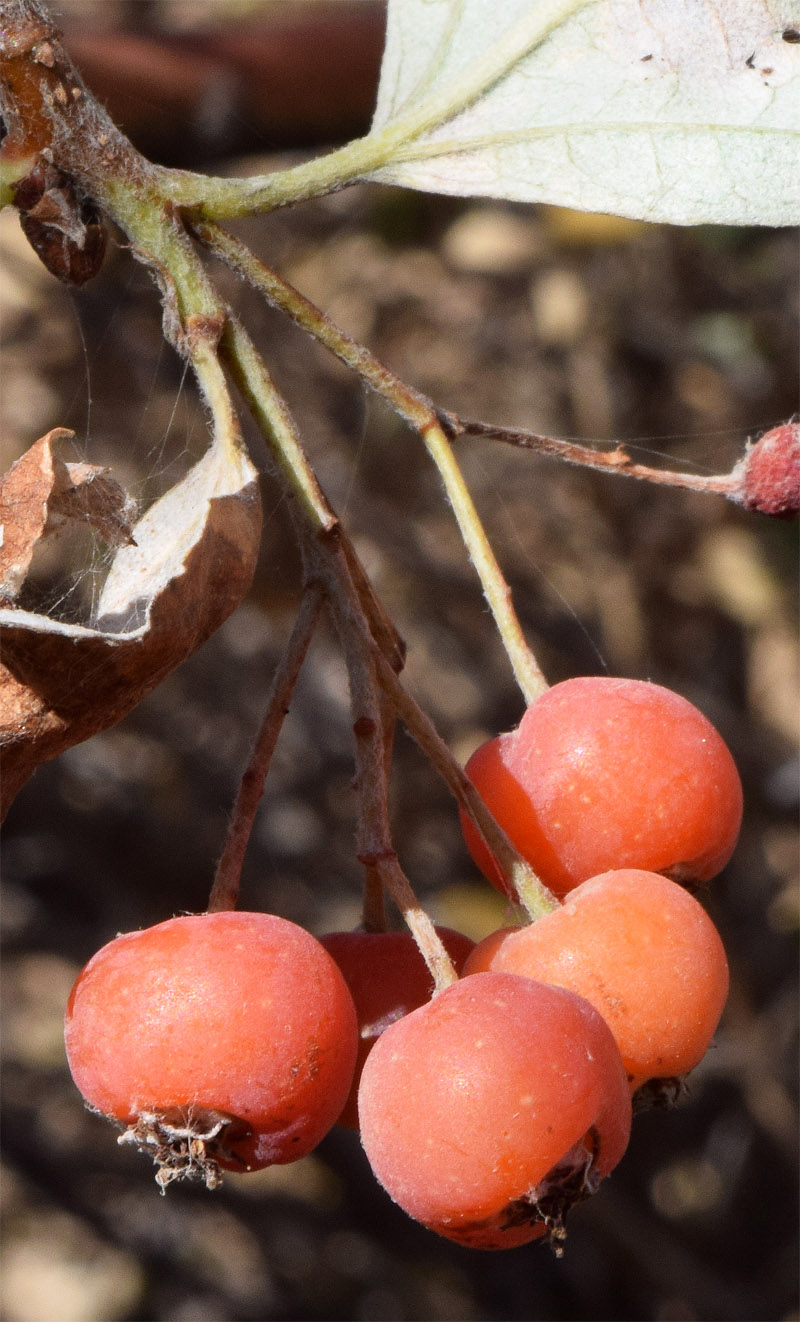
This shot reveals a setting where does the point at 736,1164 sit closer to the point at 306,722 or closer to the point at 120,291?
the point at 306,722

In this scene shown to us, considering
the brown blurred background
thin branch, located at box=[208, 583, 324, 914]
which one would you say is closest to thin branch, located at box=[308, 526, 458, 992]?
thin branch, located at box=[208, 583, 324, 914]

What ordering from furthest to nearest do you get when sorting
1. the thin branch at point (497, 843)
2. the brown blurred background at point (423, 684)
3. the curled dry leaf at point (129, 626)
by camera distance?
the brown blurred background at point (423, 684) < the thin branch at point (497, 843) < the curled dry leaf at point (129, 626)

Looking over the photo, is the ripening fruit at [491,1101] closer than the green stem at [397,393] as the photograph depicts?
Yes

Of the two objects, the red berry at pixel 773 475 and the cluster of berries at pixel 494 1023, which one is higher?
the red berry at pixel 773 475

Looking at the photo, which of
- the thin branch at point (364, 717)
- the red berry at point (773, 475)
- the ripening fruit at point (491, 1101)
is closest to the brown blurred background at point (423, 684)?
the red berry at point (773, 475)

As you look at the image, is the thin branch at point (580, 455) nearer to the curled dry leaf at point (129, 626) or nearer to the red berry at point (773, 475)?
the red berry at point (773, 475)

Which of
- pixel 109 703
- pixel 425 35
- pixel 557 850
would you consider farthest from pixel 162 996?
pixel 425 35

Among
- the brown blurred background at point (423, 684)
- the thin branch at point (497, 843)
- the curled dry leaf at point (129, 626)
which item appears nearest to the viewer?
the curled dry leaf at point (129, 626)

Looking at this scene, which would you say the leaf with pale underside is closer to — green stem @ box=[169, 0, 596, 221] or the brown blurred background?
green stem @ box=[169, 0, 596, 221]
